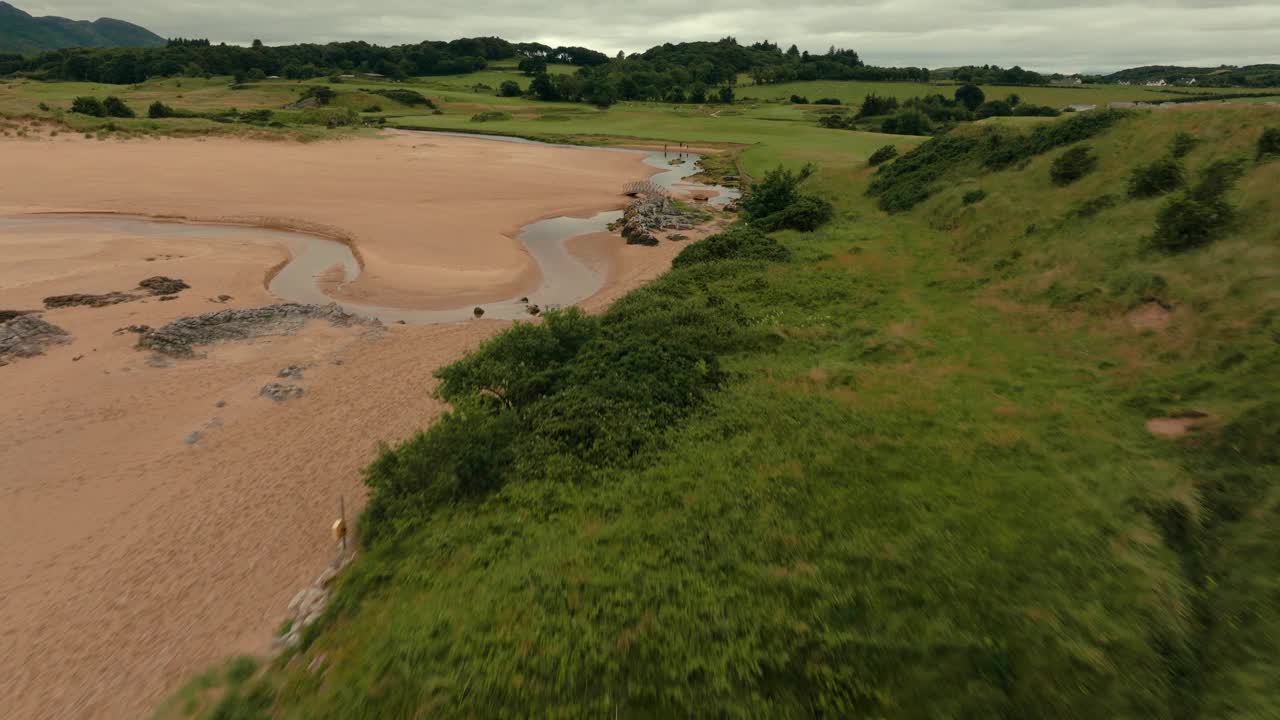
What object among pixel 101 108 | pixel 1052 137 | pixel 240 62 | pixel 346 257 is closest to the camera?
pixel 1052 137

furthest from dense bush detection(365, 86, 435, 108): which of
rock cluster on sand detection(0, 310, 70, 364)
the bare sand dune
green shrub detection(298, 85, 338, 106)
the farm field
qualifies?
rock cluster on sand detection(0, 310, 70, 364)

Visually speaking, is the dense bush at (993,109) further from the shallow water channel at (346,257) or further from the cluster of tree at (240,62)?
the cluster of tree at (240,62)

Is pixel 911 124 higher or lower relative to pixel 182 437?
higher

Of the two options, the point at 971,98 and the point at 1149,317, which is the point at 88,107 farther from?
the point at 971,98

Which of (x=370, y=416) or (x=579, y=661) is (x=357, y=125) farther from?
(x=579, y=661)

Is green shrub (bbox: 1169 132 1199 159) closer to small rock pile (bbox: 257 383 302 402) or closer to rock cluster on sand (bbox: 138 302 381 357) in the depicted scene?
rock cluster on sand (bbox: 138 302 381 357)

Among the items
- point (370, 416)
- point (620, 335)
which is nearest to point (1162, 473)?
point (620, 335)

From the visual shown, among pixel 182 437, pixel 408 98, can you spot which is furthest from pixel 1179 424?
pixel 408 98
